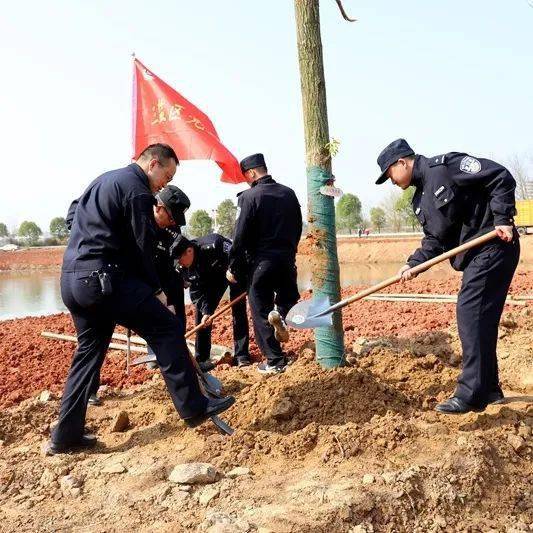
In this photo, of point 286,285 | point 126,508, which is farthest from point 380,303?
point 126,508

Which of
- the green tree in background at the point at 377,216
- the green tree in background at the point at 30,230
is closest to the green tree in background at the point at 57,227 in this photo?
the green tree in background at the point at 30,230

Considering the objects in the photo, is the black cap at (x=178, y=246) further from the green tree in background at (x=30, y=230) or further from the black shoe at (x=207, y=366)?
the green tree in background at (x=30, y=230)

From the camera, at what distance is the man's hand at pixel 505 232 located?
3736mm

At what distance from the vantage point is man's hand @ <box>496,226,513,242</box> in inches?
147

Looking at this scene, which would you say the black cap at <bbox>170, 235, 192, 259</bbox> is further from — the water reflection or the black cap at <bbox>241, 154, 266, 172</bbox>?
the water reflection

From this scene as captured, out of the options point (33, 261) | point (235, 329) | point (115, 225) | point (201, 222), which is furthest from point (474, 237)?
point (201, 222)

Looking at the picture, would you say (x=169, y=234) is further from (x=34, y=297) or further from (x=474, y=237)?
(x=34, y=297)

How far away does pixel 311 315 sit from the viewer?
4.50 metres

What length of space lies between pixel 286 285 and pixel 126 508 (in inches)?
120

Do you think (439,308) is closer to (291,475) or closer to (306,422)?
(306,422)

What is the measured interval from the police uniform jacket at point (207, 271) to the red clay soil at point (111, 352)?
34.2 inches

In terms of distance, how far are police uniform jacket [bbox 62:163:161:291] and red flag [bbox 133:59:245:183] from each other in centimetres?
440

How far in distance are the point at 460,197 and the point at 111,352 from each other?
16.2ft

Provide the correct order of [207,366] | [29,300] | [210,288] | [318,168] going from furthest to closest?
[29,300], [210,288], [207,366], [318,168]
